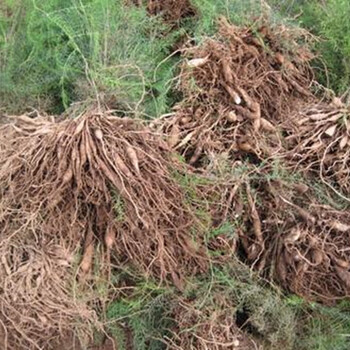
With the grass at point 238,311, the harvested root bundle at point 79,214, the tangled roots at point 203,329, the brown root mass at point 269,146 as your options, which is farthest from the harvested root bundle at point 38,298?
the brown root mass at point 269,146

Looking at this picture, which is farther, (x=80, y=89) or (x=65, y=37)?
(x=65, y=37)

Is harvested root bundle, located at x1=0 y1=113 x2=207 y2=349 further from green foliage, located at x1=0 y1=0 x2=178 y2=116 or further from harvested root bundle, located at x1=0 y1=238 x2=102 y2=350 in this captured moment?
green foliage, located at x1=0 y1=0 x2=178 y2=116

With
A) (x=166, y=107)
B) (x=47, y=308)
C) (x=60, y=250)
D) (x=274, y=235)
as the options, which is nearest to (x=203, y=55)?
(x=166, y=107)

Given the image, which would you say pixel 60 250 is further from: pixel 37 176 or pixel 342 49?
pixel 342 49

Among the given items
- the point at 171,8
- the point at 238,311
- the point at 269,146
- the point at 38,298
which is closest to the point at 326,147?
the point at 269,146

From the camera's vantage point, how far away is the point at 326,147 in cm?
219

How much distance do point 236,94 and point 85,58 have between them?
526 mm

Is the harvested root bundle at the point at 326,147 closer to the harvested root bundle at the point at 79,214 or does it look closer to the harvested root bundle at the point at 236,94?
the harvested root bundle at the point at 236,94

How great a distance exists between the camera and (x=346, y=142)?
2178mm

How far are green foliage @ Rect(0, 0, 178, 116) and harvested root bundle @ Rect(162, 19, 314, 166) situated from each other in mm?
107

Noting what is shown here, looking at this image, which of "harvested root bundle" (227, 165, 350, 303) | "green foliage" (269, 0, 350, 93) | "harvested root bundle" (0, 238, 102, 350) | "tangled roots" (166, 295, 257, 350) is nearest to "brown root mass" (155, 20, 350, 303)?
"harvested root bundle" (227, 165, 350, 303)

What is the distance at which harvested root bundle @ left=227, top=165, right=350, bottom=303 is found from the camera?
6.73ft

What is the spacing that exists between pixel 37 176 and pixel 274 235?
754 mm

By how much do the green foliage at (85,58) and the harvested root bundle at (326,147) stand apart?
1.51 ft
